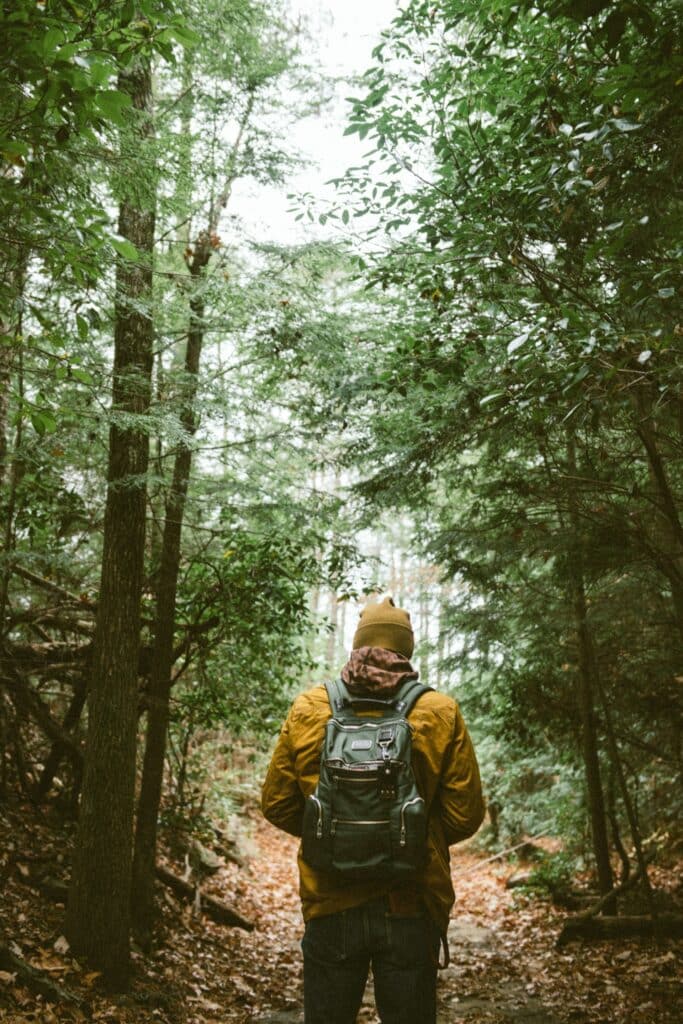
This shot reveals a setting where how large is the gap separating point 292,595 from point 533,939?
5.59m

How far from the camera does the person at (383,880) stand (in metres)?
2.87

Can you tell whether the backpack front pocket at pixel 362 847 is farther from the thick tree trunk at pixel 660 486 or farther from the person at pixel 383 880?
the thick tree trunk at pixel 660 486

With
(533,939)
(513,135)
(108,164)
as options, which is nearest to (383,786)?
(513,135)

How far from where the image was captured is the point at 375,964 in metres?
2.90

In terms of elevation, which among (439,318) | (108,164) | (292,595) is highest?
(108,164)

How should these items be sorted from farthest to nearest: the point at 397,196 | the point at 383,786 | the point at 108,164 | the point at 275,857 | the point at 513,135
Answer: the point at 275,857
the point at 397,196
the point at 108,164
the point at 513,135
the point at 383,786

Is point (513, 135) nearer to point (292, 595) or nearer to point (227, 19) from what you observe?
point (227, 19)

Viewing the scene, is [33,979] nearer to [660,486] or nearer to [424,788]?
[424,788]

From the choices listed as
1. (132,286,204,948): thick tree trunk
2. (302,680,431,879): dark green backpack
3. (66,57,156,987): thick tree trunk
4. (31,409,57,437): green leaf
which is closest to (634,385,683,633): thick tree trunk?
(302,680,431,879): dark green backpack

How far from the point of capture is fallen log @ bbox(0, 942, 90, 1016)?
5.23 m

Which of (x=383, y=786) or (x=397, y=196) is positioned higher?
(x=397, y=196)

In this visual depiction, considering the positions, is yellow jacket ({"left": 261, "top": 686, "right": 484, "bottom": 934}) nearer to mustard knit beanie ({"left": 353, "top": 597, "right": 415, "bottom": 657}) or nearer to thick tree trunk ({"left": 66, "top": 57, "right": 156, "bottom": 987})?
mustard knit beanie ({"left": 353, "top": 597, "right": 415, "bottom": 657})

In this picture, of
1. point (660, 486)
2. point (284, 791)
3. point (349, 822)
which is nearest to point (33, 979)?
point (284, 791)

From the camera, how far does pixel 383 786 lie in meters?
2.94
